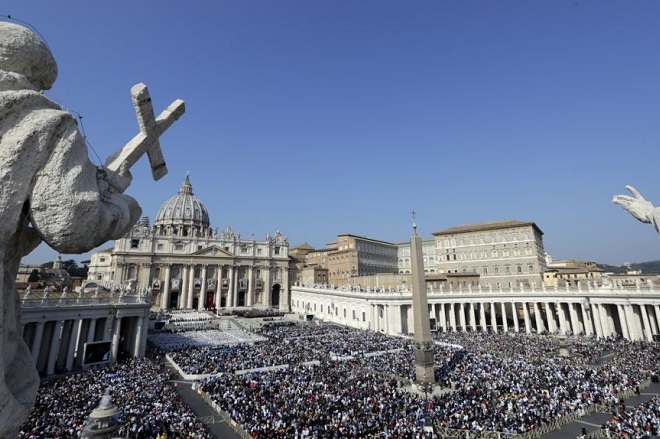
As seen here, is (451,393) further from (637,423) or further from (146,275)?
(146,275)

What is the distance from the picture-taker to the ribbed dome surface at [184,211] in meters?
93.9

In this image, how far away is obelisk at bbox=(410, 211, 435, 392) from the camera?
20750 millimetres

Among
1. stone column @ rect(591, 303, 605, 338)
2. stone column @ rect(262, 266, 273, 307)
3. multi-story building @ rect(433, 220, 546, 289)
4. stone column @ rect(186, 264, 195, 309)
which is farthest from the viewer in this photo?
stone column @ rect(262, 266, 273, 307)

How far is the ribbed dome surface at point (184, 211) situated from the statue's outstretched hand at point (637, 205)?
96.7m

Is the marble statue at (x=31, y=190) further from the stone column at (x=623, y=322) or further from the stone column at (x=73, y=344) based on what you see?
the stone column at (x=623, y=322)

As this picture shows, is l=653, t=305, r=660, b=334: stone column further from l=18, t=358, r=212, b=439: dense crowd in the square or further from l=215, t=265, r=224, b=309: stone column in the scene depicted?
l=215, t=265, r=224, b=309: stone column

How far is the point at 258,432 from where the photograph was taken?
13594mm

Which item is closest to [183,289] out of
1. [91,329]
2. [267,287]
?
[267,287]

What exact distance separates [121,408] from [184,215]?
281ft

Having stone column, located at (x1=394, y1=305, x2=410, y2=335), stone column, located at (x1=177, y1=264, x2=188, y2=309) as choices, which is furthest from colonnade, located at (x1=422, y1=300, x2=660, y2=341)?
stone column, located at (x1=177, y1=264, x2=188, y2=309)

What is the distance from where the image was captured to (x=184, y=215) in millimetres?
94562

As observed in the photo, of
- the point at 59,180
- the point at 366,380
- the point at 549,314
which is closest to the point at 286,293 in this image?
the point at 549,314

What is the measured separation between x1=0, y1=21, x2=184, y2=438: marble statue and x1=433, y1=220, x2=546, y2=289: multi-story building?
5854cm

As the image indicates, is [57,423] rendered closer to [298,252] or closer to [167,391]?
[167,391]
